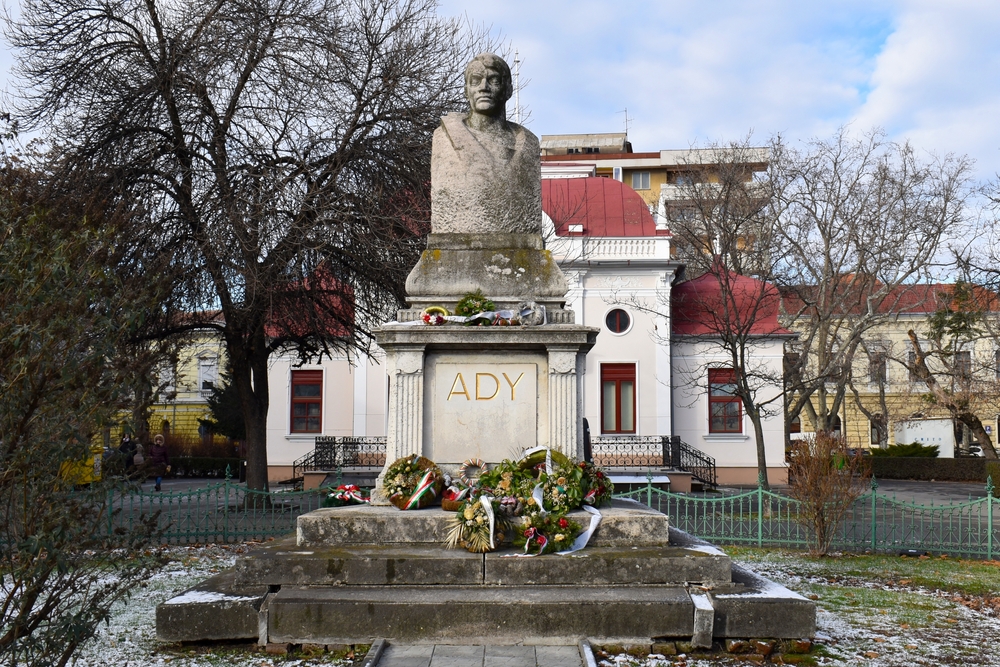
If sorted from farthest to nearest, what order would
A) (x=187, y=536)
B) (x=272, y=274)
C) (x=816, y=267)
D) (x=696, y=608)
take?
(x=816, y=267), (x=272, y=274), (x=187, y=536), (x=696, y=608)

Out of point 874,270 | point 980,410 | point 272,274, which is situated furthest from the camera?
point 980,410

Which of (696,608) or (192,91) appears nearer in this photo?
(696,608)

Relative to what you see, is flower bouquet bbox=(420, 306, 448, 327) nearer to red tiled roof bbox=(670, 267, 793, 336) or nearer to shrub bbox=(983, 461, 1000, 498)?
red tiled roof bbox=(670, 267, 793, 336)

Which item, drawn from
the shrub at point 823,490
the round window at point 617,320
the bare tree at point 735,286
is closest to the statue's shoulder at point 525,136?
→ the shrub at point 823,490

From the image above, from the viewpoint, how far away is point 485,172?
27.2 ft

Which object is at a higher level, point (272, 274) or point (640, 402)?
point (272, 274)

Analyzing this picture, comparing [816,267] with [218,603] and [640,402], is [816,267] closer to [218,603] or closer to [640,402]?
[640,402]

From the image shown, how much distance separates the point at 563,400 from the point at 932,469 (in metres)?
31.9

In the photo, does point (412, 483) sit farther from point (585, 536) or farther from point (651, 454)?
point (651, 454)

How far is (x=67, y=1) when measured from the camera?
1479 cm

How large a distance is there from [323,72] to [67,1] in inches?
173

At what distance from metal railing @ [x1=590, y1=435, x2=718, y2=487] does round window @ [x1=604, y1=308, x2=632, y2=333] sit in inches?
144

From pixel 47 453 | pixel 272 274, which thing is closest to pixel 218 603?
pixel 47 453

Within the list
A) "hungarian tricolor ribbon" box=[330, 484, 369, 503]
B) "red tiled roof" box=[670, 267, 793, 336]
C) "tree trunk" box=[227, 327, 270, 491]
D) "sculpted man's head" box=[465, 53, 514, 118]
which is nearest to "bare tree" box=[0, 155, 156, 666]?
"hungarian tricolor ribbon" box=[330, 484, 369, 503]
